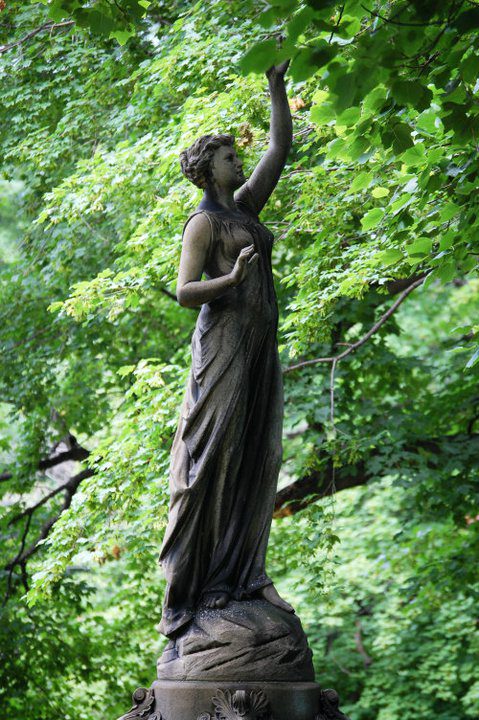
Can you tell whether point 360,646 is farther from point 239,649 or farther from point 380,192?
point 239,649

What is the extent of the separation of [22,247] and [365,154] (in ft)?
27.0

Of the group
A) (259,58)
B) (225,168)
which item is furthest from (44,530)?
(259,58)

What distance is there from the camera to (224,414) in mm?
5242

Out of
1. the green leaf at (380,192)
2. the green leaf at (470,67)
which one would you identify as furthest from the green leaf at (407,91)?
the green leaf at (380,192)

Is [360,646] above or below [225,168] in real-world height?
below

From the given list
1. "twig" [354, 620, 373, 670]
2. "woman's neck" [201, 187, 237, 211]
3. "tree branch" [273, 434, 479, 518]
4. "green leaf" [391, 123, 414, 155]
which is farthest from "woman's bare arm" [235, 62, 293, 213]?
"twig" [354, 620, 373, 670]

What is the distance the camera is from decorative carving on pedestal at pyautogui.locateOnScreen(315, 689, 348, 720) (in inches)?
199

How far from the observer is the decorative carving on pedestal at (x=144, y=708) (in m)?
5.05

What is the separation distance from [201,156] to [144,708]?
2530 millimetres

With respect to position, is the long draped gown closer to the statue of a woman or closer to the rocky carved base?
the statue of a woman

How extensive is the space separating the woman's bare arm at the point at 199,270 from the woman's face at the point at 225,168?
0.25 metres

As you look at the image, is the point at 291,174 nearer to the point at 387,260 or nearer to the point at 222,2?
the point at 222,2

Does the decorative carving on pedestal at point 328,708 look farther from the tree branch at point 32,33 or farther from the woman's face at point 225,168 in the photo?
the tree branch at point 32,33

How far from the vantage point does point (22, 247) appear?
13.7m
